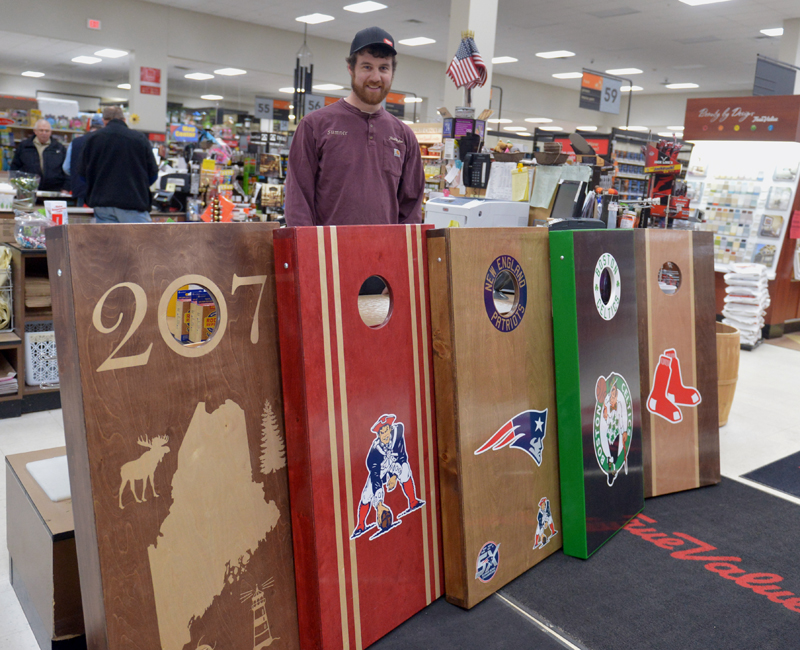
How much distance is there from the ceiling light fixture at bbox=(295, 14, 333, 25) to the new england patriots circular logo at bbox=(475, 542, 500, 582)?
11339mm

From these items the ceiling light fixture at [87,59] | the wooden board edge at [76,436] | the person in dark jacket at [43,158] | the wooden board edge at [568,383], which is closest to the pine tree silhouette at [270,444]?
the wooden board edge at [76,436]

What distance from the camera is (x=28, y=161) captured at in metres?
7.65

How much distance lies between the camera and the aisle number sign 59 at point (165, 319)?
3.80 ft

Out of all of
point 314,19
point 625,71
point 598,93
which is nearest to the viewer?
point 598,93

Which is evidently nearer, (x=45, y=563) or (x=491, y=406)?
(x=45, y=563)

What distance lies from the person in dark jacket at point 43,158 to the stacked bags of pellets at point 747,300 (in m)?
7.55

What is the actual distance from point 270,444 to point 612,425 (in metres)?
1.23

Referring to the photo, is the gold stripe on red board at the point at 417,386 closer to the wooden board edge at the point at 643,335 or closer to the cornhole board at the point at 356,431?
the cornhole board at the point at 356,431

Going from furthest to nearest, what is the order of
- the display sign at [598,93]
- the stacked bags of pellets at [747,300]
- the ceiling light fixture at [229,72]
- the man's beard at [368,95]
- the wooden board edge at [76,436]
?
the ceiling light fixture at [229,72] < the display sign at [598,93] < the stacked bags of pellets at [747,300] < the man's beard at [368,95] < the wooden board edge at [76,436]

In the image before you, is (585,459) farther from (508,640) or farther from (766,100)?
(766,100)

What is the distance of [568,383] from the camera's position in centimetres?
196

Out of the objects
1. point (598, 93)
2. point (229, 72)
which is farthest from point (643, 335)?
point (229, 72)

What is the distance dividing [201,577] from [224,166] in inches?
286

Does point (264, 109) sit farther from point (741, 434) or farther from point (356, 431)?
point (356, 431)
